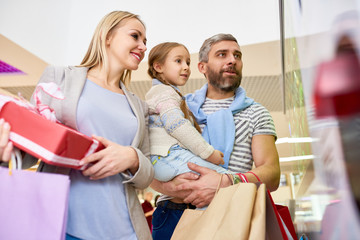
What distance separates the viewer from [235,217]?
0.86 metres

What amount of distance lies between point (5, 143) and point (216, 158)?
A: 76 centimetres

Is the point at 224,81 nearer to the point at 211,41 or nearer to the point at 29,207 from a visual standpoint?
the point at 211,41

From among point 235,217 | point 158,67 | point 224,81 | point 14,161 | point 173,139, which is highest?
point 158,67

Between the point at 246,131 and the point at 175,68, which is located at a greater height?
→ the point at 175,68

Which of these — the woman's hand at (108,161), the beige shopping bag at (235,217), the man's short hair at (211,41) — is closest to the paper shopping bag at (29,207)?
the woman's hand at (108,161)

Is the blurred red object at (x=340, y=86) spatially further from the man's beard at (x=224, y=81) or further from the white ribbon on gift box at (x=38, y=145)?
the man's beard at (x=224, y=81)

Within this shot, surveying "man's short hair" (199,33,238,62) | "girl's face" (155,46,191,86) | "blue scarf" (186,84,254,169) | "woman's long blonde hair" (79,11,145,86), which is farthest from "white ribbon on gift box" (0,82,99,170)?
"man's short hair" (199,33,238,62)

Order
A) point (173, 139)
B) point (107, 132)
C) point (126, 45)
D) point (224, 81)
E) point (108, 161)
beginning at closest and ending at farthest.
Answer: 1. point (108, 161)
2. point (107, 132)
3. point (126, 45)
4. point (173, 139)
5. point (224, 81)

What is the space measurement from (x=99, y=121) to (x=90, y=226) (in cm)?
32

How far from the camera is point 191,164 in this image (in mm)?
1271

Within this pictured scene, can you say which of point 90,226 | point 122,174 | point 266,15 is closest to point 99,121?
point 122,174

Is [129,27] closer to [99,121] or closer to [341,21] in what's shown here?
[99,121]

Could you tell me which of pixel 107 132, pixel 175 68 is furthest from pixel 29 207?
pixel 175 68

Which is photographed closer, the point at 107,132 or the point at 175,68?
the point at 107,132
